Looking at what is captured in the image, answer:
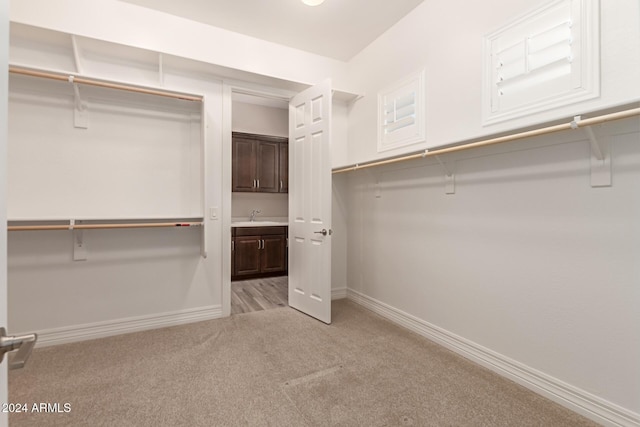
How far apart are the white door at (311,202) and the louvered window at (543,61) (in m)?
1.38

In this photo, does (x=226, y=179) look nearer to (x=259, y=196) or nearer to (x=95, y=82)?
(x=95, y=82)

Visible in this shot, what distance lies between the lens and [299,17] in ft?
9.00

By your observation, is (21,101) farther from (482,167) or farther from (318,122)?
(482,167)

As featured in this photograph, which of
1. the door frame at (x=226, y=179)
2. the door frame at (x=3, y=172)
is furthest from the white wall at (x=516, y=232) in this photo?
the door frame at (x=3, y=172)

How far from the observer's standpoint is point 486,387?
5.96ft

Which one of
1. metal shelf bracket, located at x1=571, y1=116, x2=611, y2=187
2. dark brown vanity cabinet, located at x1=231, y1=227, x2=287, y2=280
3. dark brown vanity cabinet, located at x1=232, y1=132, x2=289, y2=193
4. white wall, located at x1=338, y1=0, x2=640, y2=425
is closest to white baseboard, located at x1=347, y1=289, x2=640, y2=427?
white wall, located at x1=338, y1=0, x2=640, y2=425

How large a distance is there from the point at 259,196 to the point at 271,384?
3.77 meters

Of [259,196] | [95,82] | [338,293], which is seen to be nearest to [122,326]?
[95,82]

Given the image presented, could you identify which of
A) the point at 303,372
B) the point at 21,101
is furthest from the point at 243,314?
the point at 21,101

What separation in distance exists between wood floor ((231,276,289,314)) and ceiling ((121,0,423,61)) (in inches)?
115

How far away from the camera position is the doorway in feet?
14.8

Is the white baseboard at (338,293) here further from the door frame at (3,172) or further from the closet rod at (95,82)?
the door frame at (3,172)

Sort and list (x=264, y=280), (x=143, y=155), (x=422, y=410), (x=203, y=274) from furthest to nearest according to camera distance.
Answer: (x=264, y=280) < (x=203, y=274) < (x=143, y=155) < (x=422, y=410)

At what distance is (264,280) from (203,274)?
5.86ft
